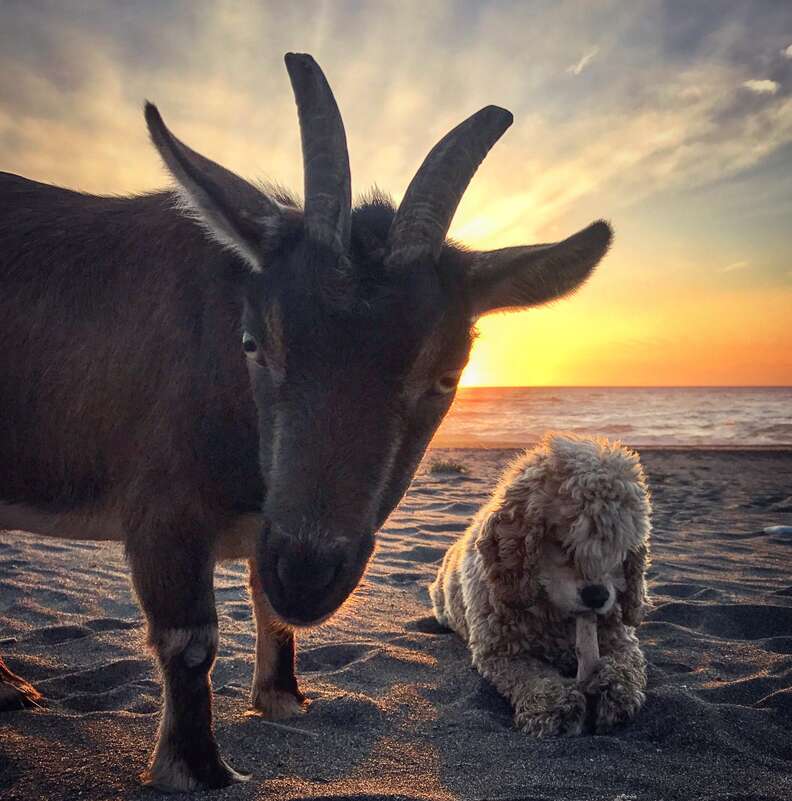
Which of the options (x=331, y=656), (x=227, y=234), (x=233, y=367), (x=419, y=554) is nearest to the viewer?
(x=227, y=234)

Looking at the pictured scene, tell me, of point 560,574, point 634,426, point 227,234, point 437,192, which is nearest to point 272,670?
point 560,574

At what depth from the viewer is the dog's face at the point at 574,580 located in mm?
3494

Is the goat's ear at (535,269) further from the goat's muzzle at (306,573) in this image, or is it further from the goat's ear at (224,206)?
the goat's muzzle at (306,573)

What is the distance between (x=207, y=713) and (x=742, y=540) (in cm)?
698

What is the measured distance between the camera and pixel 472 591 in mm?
4117

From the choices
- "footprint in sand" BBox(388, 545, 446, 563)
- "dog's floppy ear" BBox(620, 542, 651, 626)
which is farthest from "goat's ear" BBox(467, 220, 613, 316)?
"footprint in sand" BBox(388, 545, 446, 563)

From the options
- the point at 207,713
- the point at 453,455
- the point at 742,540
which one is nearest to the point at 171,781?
the point at 207,713

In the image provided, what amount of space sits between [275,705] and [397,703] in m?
0.65

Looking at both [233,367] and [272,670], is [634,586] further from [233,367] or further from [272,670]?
[233,367]

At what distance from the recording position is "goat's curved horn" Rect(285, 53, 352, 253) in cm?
238

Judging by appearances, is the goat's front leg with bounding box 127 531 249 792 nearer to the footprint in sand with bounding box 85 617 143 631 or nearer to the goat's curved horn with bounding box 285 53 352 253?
the goat's curved horn with bounding box 285 53 352 253

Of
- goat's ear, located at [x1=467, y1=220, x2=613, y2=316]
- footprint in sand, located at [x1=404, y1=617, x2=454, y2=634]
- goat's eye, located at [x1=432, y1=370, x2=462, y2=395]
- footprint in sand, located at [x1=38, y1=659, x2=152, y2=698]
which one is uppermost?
goat's ear, located at [x1=467, y1=220, x2=613, y2=316]

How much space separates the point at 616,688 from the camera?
325cm

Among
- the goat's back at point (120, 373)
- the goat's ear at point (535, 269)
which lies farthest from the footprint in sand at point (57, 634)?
the goat's ear at point (535, 269)
